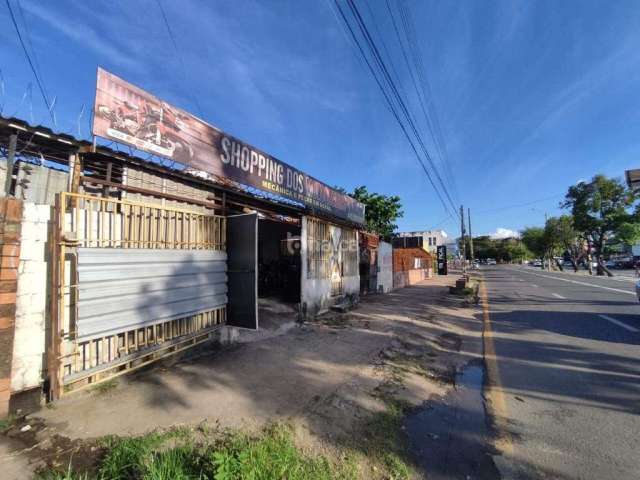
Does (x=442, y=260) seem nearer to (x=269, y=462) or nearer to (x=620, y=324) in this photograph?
(x=620, y=324)

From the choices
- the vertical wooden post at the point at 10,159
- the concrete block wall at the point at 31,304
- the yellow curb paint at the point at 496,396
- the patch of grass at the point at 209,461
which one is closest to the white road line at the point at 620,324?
the yellow curb paint at the point at 496,396

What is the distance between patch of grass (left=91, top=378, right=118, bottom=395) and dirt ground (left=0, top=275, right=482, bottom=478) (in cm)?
5

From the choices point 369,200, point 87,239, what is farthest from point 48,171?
point 369,200

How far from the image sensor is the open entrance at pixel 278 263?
33.2 feet

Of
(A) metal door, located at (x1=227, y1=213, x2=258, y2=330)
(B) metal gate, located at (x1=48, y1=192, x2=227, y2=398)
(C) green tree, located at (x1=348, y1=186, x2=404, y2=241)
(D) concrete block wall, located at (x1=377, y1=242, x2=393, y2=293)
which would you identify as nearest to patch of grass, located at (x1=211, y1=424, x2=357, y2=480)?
(B) metal gate, located at (x1=48, y1=192, x2=227, y2=398)

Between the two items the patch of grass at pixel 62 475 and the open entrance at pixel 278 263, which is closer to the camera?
the patch of grass at pixel 62 475

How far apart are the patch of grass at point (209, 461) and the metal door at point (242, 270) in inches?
112

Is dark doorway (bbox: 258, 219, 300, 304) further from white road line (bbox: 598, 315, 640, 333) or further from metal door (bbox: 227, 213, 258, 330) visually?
white road line (bbox: 598, 315, 640, 333)

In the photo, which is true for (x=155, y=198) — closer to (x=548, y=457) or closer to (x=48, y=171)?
(x=48, y=171)

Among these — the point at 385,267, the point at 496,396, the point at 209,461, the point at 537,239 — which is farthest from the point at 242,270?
the point at 537,239

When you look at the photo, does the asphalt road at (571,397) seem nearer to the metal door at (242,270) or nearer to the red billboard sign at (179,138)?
the metal door at (242,270)

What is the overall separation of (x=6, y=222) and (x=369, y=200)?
19690mm

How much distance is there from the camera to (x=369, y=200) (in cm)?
2159

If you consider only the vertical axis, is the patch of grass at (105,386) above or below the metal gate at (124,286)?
below
